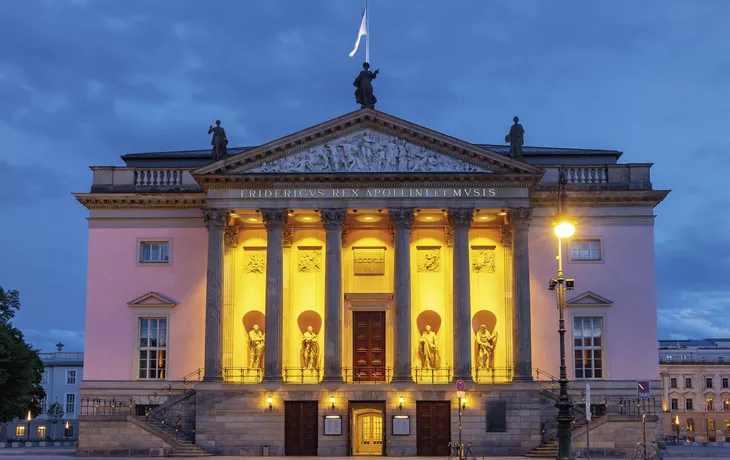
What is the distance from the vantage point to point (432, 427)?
48.6 m

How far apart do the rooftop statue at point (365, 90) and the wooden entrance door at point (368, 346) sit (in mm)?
11513

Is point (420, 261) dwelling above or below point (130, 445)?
above

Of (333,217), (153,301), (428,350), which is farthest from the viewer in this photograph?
(153,301)

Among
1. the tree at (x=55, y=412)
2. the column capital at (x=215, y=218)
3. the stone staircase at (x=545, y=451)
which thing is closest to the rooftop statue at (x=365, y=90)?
the column capital at (x=215, y=218)

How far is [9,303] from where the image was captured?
6850cm

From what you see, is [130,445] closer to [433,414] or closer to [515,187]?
[433,414]

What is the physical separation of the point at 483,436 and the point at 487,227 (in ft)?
39.0

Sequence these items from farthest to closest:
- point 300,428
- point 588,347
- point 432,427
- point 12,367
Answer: point 12,367 → point 588,347 → point 300,428 → point 432,427

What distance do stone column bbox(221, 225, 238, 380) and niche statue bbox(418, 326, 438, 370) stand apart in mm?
10116

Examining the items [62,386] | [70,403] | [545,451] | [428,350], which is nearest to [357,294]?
[428,350]

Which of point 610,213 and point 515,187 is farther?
point 610,213

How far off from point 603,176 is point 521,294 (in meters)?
9.61

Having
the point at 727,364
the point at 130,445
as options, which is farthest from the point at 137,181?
the point at 727,364

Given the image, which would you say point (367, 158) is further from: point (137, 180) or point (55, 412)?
point (55, 412)
